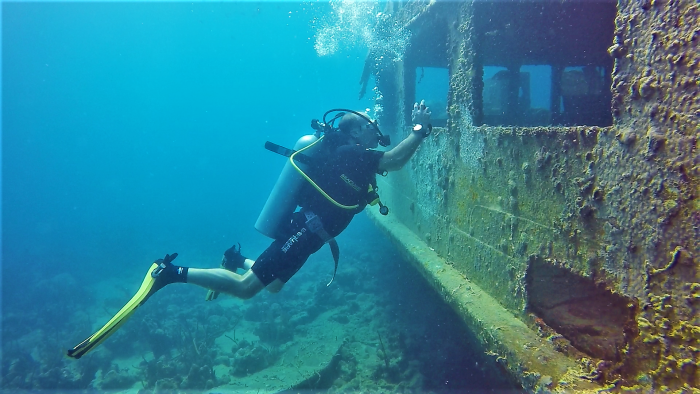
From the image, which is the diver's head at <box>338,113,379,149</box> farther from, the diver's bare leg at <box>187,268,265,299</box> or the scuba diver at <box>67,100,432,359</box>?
the diver's bare leg at <box>187,268,265,299</box>

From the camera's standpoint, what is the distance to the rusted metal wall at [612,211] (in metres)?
1.46

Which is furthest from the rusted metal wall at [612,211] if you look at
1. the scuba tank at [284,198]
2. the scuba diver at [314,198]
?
the scuba tank at [284,198]

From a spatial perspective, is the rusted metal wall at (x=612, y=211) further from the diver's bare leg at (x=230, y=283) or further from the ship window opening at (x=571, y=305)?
the diver's bare leg at (x=230, y=283)

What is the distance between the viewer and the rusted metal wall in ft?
4.79

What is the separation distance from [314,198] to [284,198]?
15.7 inches

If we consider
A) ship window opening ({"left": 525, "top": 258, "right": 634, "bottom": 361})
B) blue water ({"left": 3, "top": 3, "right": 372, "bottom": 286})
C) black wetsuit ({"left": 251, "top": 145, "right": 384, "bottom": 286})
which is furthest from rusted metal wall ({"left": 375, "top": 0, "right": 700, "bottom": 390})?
blue water ({"left": 3, "top": 3, "right": 372, "bottom": 286})

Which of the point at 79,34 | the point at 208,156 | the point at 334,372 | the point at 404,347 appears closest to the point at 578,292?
the point at 404,347

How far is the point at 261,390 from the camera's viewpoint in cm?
493

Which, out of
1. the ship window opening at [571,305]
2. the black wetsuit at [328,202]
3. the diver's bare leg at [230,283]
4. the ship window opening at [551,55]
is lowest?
the diver's bare leg at [230,283]

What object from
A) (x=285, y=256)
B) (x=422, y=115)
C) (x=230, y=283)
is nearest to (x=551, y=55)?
(x=422, y=115)

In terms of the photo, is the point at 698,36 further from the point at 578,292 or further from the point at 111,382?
the point at 111,382

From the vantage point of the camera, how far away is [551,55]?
5.94 metres

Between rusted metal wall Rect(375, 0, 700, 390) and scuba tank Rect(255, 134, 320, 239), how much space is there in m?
1.80

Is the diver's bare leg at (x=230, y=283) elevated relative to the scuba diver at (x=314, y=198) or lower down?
lower down
